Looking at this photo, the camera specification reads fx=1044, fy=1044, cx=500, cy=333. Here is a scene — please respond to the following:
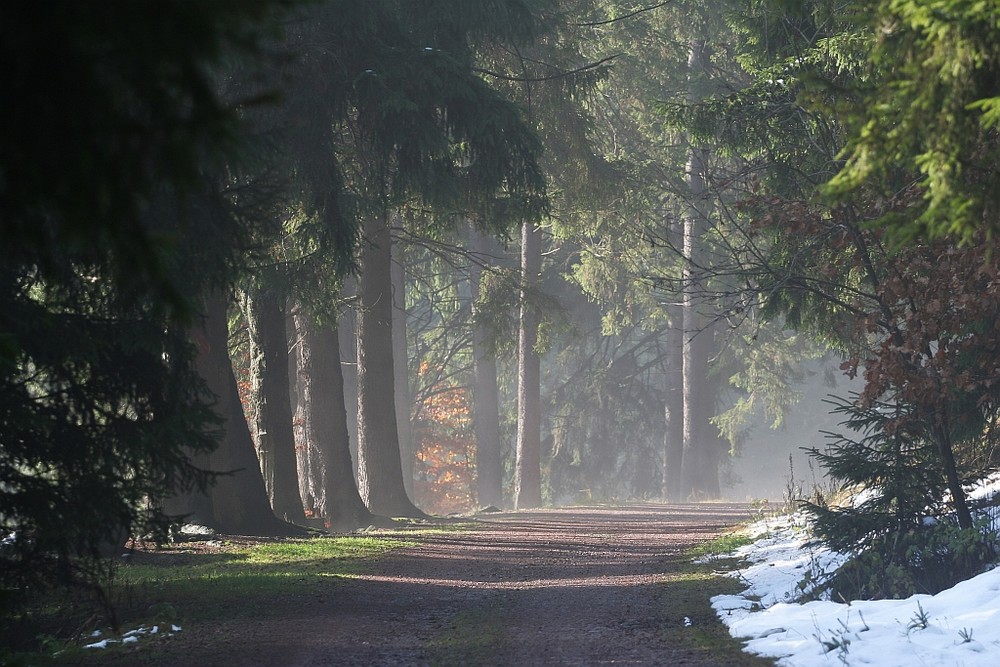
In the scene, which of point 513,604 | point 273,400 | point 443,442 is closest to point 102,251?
point 513,604

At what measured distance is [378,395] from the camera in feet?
69.5

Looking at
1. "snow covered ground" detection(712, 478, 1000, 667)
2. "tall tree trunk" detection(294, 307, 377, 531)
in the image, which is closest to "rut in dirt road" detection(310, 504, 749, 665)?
"snow covered ground" detection(712, 478, 1000, 667)

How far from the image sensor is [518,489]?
31.8m

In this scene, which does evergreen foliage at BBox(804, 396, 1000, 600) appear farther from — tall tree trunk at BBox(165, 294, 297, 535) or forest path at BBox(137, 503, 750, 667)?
tall tree trunk at BBox(165, 294, 297, 535)

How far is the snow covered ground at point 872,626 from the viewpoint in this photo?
20.8 ft

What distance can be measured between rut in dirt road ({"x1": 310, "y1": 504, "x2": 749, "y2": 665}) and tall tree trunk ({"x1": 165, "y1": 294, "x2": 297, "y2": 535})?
2.67 m

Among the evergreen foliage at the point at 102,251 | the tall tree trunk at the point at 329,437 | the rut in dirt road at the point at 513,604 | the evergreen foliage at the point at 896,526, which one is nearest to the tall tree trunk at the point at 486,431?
the tall tree trunk at the point at 329,437

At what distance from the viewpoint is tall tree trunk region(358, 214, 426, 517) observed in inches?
808

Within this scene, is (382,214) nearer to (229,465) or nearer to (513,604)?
(229,465)

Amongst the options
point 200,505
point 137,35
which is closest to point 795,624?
point 137,35

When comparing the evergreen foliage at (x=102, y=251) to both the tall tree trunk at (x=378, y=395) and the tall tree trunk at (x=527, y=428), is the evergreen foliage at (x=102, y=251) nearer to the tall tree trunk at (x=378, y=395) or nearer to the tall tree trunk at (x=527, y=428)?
the tall tree trunk at (x=378, y=395)

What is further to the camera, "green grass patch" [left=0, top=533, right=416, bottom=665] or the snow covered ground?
"green grass patch" [left=0, top=533, right=416, bottom=665]

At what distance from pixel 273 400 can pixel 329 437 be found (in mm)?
2183

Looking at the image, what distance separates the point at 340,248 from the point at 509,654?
6.64 metres
